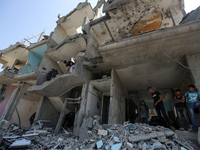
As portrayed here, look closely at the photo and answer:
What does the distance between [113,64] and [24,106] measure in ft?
32.7

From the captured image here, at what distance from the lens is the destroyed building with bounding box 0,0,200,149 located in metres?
5.31

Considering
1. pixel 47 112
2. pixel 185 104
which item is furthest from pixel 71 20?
pixel 185 104

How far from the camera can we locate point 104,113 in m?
9.02

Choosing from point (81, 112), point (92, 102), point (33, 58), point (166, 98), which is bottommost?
point (81, 112)

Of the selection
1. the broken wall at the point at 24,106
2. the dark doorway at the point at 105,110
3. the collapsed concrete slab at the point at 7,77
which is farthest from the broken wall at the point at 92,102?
the collapsed concrete slab at the point at 7,77

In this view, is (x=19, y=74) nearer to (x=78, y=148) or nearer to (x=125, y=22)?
(x=78, y=148)

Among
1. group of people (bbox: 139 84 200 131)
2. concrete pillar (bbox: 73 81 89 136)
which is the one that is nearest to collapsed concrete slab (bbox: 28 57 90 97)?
concrete pillar (bbox: 73 81 89 136)

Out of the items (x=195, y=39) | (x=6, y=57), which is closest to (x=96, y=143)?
(x=195, y=39)

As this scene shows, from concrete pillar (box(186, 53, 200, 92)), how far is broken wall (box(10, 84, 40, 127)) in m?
13.4

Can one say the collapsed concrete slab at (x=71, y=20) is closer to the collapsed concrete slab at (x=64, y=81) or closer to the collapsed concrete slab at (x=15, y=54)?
the collapsed concrete slab at (x=15, y=54)

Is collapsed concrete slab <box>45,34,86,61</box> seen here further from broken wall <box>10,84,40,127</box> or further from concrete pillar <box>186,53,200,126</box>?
concrete pillar <box>186,53,200,126</box>

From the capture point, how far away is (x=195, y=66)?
5.09m

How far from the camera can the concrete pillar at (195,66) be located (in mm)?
4719

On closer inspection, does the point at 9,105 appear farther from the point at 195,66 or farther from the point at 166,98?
the point at 166,98
